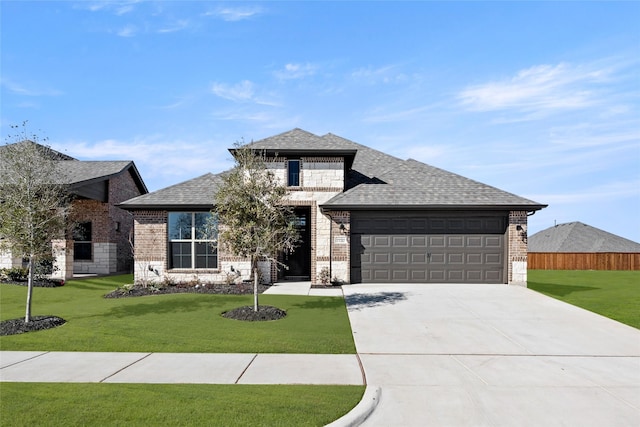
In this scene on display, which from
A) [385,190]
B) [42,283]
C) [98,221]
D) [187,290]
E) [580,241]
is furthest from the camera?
[580,241]

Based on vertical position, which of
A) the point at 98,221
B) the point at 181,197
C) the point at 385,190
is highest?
the point at 385,190

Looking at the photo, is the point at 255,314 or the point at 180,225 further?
the point at 180,225

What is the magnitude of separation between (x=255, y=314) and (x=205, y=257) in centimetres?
694

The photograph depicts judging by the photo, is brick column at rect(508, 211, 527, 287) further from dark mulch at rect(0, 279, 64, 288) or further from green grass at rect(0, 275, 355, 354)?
dark mulch at rect(0, 279, 64, 288)

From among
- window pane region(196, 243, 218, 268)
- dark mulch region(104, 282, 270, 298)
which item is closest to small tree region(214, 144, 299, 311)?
dark mulch region(104, 282, 270, 298)

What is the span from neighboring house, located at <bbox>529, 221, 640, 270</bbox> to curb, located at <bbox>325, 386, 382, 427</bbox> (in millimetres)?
26951

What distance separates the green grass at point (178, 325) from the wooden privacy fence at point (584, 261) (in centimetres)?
2188

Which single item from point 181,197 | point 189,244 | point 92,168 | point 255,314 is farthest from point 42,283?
point 255,314

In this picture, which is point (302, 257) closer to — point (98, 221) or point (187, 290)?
point (187, 290)

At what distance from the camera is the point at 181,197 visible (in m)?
16.2

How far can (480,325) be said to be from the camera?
374 inches

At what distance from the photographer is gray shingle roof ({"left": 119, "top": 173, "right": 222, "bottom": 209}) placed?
615 inches

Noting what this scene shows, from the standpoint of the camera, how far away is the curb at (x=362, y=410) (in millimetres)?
4402

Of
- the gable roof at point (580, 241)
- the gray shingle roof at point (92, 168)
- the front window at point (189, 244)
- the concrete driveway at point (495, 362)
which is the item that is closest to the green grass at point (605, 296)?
the concrete driveway at point (495, 362)
